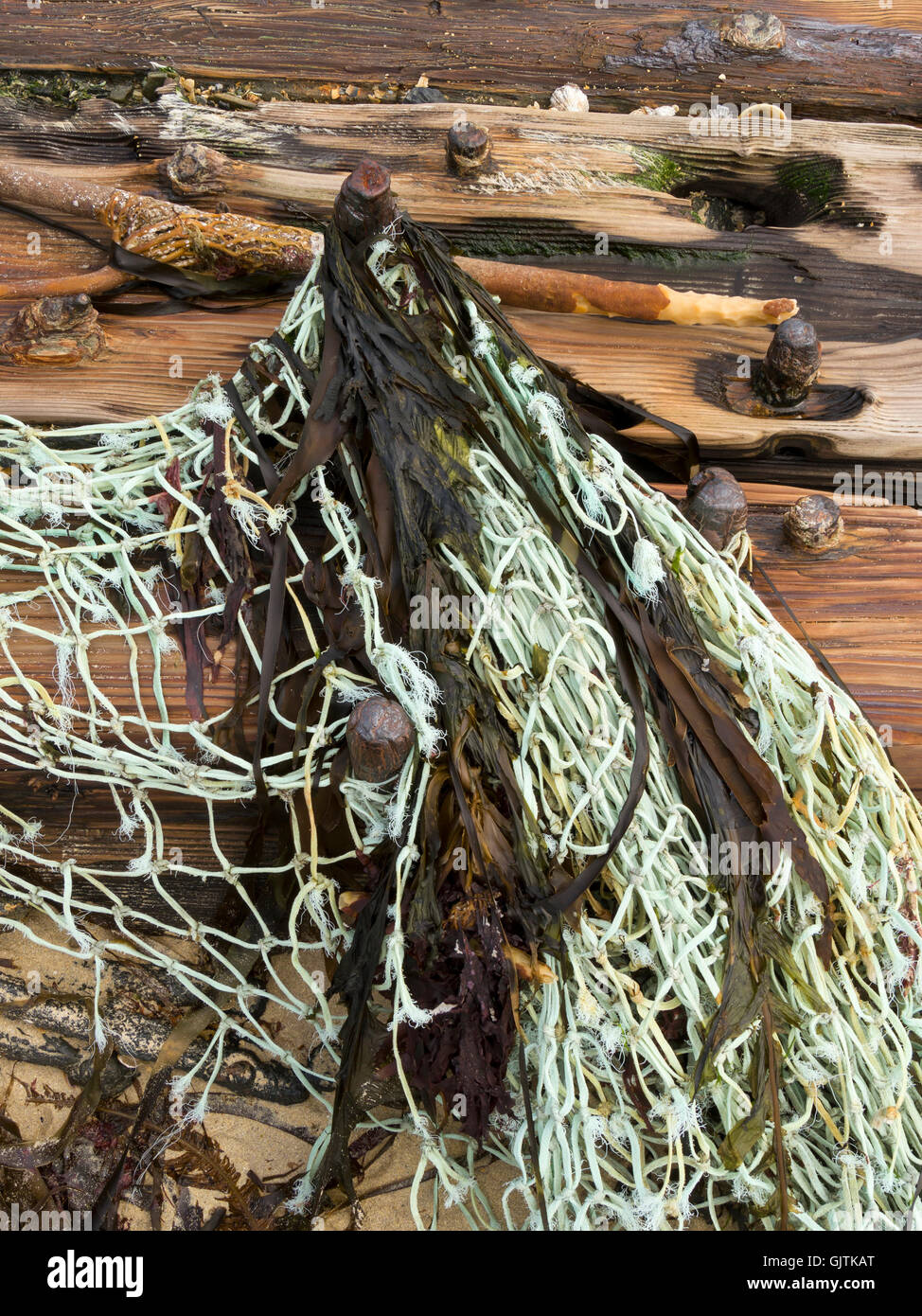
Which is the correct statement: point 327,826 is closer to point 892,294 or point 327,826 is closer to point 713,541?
point 713,541

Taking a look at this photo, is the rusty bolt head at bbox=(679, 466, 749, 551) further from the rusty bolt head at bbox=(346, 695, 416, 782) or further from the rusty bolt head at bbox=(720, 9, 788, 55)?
the rusty bolt head at bbox=(720, 9, 788, 55)

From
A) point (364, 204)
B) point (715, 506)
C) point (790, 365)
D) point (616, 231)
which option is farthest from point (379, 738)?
point (616, 231)

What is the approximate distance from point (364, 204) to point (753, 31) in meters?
1.65

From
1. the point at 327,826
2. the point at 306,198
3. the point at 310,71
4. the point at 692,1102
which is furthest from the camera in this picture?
the point at 310,71

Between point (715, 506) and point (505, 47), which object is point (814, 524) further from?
point (505, 47)

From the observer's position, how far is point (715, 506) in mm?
1776

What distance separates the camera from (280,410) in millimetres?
1750

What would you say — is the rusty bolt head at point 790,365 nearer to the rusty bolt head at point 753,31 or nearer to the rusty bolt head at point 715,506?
the rusty bolt head at point 715,506

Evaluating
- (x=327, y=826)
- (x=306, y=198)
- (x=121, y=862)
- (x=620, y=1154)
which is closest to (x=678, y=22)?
(x=306, y=198)

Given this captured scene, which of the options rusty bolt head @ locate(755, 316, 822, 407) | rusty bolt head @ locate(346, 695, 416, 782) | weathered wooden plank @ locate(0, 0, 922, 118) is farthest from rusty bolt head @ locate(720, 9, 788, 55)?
rusty bolt head @ locate(346, 695, 416, 782)

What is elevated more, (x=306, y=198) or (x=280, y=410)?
(x=306, y=198)

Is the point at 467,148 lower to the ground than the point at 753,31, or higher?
lower

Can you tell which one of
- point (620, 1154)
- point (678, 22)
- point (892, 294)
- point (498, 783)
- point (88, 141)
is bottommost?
point (620, 1154)

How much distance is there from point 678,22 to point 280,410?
71.3 inches
